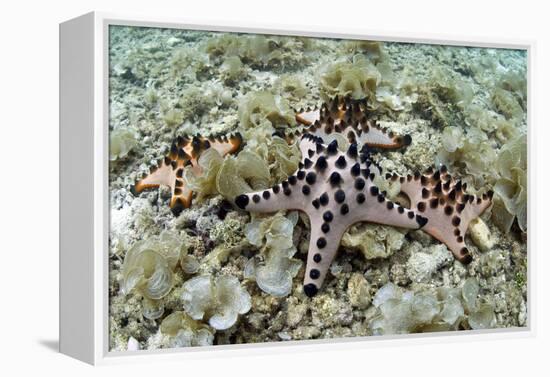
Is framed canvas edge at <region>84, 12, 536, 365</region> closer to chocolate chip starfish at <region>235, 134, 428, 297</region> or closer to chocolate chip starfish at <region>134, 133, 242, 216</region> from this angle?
chocolate chip starfish at <region>134, 133, 242, 216</region>

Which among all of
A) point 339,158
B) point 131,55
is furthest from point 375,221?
point 131,55

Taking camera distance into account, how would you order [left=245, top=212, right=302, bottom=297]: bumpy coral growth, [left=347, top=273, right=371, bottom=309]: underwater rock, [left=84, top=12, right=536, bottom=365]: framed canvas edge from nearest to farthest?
[left=84, top=12, right=536, bottom=365]: framed canvas edge < [left=245, top=212, right=302, bottom=297]: bumpy coral growth < [left=347, top=273, right=371, bottom=309]: underwater rock

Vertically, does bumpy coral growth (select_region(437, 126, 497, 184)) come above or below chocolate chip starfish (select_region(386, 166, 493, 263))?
above

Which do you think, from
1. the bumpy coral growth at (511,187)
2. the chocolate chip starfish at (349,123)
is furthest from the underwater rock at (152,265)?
Answer: the bumpy coral growth at (511,187)

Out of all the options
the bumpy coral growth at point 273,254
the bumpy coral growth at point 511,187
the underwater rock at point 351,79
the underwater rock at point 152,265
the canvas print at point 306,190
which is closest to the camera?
the underwater rock at point 152,265

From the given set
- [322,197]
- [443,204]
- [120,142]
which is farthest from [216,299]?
[443,204]

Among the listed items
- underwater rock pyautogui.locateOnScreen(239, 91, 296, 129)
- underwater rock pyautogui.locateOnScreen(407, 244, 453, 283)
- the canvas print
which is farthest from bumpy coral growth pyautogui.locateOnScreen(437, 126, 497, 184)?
underwater rock pyautogui.locateOnScreen(239, 91, 296, 129)

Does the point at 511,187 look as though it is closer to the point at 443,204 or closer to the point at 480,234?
the point at 480,234

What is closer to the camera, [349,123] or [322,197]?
[322,197]

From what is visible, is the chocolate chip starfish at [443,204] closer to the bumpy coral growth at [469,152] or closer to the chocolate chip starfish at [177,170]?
the bumpy coral growth at [469,152]
